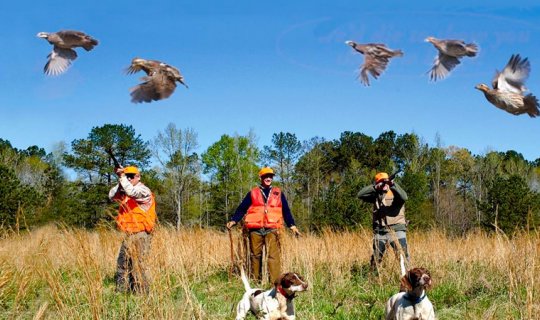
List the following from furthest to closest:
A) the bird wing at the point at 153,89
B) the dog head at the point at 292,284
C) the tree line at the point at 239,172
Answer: the tree line at the point at 239,172
the bird wing at the point at 153,89
the dog head at the point at 292,284

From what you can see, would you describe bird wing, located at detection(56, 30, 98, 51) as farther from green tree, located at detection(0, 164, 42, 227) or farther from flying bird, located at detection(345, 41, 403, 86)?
green tree, located at detection(0, 164, 42, 227)

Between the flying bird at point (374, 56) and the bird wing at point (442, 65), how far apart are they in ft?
1.45

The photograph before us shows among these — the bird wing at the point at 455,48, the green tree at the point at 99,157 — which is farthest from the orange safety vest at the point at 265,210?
the green tree at the point at 99,157

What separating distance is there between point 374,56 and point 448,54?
886 mm

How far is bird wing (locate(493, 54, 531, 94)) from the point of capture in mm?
6191

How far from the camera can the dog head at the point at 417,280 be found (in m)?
4.89

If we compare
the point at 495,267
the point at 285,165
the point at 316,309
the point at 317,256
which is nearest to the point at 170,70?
the point at 316,309

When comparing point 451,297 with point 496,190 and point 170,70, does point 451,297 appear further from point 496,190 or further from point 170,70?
point 496,190

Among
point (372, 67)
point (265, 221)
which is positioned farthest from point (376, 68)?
point (265, 221)

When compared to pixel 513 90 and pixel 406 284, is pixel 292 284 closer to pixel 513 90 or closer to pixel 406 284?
pixel 406 284

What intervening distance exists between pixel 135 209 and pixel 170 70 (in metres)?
2.33

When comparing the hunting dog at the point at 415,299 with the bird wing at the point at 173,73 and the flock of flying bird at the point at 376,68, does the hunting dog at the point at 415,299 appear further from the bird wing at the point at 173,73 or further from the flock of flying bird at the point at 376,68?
the bird wing at the point at 173,73

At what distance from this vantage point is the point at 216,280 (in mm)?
8891

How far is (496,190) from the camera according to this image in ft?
69.4
